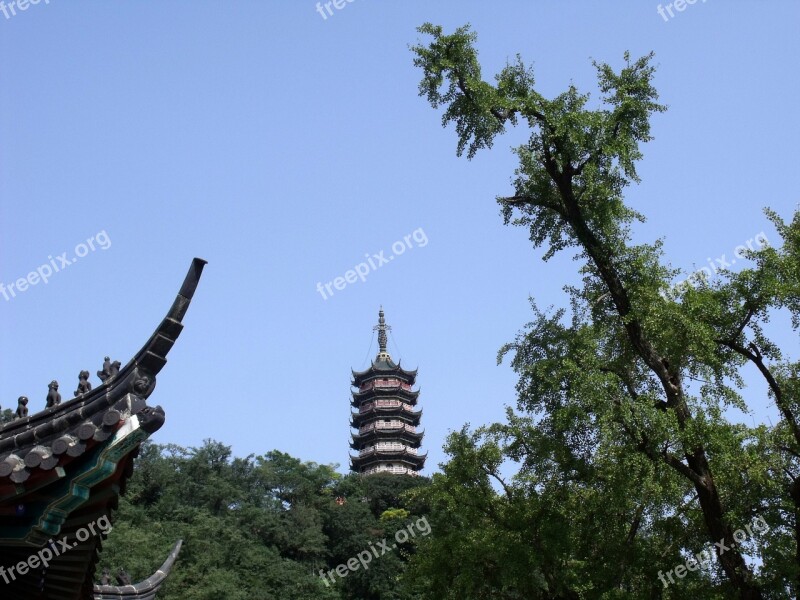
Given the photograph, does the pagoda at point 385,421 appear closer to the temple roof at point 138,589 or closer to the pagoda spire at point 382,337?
the pagoda spire at point 382,337

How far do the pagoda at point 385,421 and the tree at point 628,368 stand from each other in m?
48.8

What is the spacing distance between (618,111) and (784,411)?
4.64 meters

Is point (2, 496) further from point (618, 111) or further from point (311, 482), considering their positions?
point (311, 482)

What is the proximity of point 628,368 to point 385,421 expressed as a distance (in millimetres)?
53488

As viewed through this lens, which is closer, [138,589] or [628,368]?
[138,589]

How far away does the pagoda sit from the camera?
63.4 metres

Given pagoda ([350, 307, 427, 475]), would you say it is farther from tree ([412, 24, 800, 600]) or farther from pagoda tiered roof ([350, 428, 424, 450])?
tree ([412, 24, 800, 600])

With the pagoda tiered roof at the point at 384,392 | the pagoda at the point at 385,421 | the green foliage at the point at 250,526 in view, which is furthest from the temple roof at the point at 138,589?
the pagoda tiered roof at the point at 384,392

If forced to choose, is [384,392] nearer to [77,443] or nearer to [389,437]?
[389,437]

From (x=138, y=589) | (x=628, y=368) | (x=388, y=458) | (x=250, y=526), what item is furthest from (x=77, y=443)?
(x=388, y=458)

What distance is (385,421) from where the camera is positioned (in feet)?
214

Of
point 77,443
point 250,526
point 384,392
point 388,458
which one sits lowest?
point 77,443

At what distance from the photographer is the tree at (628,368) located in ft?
35.8

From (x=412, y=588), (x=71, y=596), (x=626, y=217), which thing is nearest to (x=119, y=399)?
(x=71, y=596)
